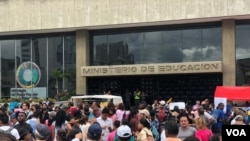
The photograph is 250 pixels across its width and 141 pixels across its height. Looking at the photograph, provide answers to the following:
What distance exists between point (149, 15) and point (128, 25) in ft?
6.49

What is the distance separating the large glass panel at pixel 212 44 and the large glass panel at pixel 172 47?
1.71 metres

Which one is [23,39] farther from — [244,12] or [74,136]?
[74,136]

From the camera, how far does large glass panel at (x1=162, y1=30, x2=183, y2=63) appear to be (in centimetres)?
3244

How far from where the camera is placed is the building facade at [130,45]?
30656mm

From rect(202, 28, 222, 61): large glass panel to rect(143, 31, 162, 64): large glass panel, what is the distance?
3.26 meters

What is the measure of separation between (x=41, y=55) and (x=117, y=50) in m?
6.86

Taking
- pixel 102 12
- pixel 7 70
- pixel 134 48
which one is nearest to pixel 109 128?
pixel 102 12

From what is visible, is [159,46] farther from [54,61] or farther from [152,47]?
[54,61]

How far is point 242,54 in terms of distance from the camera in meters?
31.0

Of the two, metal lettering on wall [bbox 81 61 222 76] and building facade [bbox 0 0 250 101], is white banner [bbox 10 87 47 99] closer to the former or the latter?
building facade [bbox 0 0 250 101]

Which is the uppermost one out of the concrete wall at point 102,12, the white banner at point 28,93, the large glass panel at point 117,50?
the concrete wall at point 102,12

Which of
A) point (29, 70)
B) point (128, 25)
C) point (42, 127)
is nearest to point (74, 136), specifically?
point (42, 127)

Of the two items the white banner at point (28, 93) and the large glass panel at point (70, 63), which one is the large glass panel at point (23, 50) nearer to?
the white banner at point (28, 93)

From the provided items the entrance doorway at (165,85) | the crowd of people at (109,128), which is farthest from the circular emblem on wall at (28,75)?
the crowd of people at (109,128)
